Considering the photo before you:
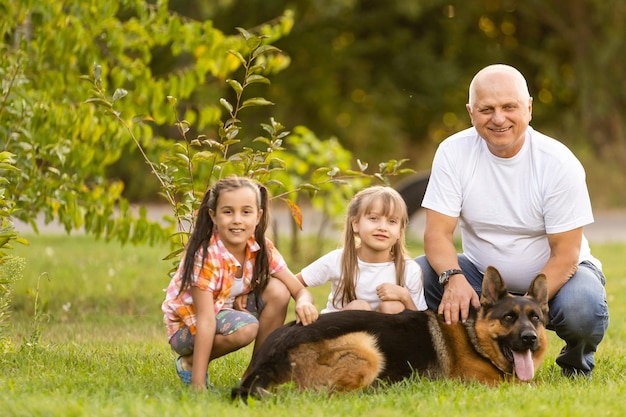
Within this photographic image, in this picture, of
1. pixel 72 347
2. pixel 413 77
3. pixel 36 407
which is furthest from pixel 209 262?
pixel 413 77

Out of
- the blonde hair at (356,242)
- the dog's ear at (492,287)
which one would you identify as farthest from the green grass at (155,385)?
the blonde hair at (356,242)

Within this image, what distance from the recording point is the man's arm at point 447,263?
5039 mm

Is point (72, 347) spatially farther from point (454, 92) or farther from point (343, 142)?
point (454, 92)

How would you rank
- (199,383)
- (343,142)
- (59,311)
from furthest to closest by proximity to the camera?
(343,142) < (59,311) < (199,383)

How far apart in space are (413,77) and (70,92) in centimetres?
1593

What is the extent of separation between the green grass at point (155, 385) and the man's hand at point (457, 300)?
1.36 ft

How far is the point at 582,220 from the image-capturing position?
16.9ft

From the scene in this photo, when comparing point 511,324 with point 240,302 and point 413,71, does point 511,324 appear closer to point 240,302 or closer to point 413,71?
point 240,302

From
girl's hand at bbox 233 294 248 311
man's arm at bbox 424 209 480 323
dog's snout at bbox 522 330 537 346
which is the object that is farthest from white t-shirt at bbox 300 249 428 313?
dog's snout at bbox 522 330 537 346

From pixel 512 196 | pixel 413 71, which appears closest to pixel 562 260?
pixel 512 196

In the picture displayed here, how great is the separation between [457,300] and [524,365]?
0.51 metres

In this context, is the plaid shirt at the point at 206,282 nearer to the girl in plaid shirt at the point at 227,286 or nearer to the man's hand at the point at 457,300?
the girl in plaid shirt at the point at 227,286

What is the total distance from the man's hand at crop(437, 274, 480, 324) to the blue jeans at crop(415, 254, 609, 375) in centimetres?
50

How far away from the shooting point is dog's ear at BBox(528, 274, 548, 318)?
4898mm
